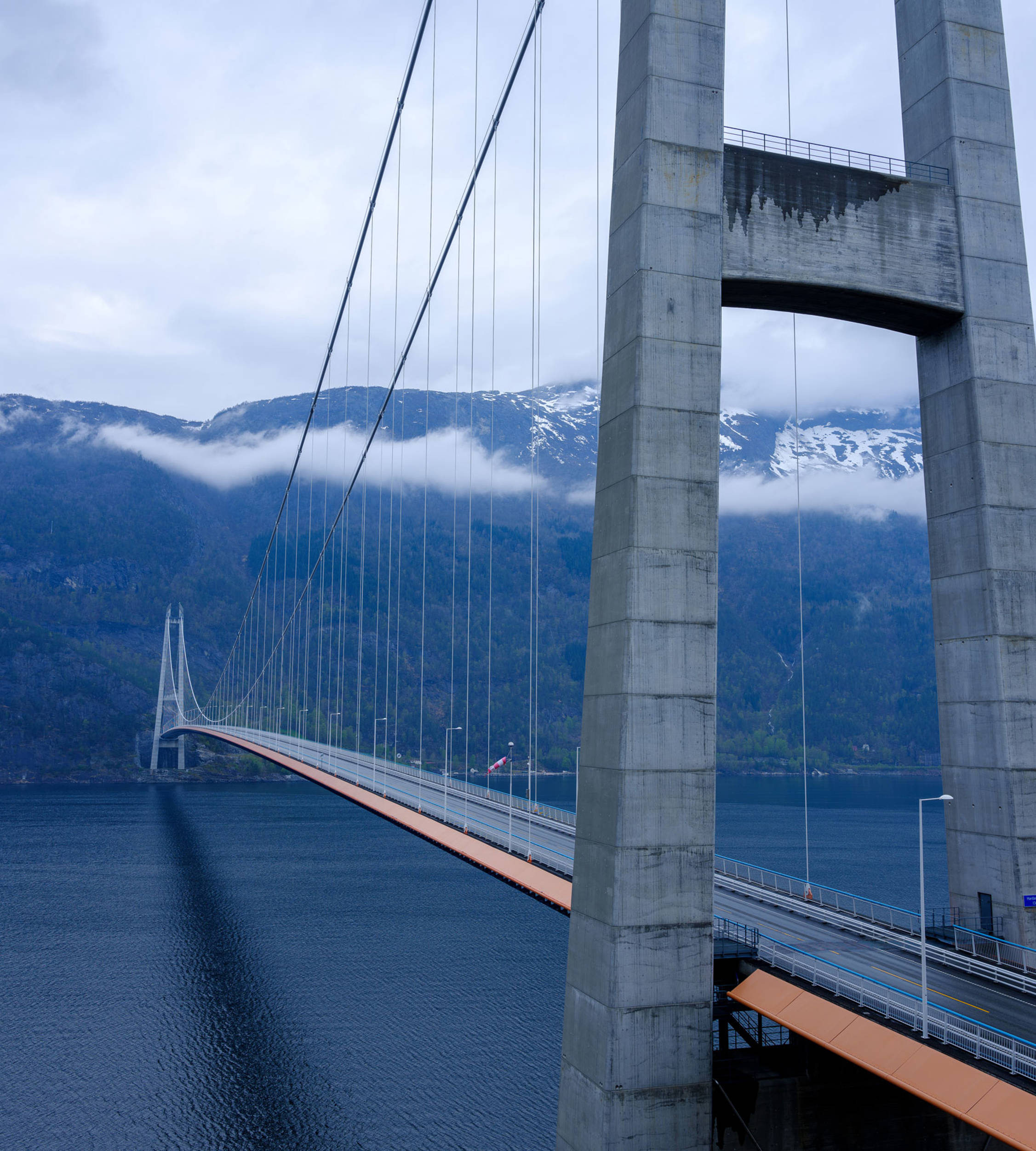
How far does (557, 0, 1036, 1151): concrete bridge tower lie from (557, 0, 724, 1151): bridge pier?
5 cm

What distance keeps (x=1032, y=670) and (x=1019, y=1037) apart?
897 cm

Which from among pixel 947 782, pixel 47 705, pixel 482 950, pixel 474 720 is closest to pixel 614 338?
pixel 947 782

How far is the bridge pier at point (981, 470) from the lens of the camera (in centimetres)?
2311

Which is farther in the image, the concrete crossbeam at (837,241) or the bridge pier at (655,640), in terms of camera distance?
the concrete crossbeam at (837,241)

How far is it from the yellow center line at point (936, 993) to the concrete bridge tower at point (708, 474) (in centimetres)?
374

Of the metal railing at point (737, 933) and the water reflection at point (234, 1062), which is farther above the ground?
the metal railing at point (737, 933)

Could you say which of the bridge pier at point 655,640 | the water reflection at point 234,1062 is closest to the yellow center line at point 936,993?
the bridge pier at point 655,640

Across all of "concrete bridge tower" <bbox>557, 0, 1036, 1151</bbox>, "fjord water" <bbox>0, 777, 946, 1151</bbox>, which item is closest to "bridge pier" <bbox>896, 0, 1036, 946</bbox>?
"concrete bridge tower" <bbox>557, 0, 1036, 1151</bbox>

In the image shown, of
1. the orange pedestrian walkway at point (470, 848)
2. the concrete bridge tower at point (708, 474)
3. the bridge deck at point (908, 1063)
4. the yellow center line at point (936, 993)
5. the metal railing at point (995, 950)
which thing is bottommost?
the bridge deck at point (908, 1063)

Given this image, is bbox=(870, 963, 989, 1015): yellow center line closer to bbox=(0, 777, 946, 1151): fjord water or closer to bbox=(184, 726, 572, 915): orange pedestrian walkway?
bbox=(184, 726, 572, 915): orange pedestrian walkway

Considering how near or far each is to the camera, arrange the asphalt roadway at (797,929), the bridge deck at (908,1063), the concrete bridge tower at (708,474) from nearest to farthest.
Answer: the bridge deck at (908,1063), the asphalt roadway at (797,929), the concrete bridge tower at (708,474)

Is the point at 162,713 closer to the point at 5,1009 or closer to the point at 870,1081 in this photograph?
the point at 5,1009

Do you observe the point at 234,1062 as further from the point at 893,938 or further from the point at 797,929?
the point at 893,938

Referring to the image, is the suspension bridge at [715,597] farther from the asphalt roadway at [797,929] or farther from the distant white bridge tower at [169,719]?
the distant white bridge tower at [169,719]
